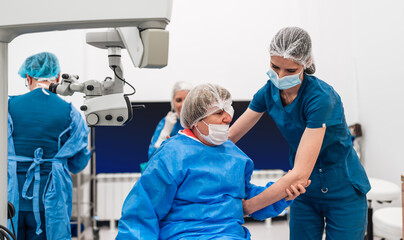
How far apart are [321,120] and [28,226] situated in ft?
5.26

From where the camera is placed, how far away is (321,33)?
12.7 ft

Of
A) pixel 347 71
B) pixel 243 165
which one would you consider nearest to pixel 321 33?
pixel 347 71

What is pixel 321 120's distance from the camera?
1507mm

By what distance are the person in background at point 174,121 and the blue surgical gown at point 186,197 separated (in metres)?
1.41

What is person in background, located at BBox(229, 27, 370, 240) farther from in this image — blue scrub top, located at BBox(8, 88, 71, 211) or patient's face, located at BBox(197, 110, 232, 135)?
blue scrub top, located at BBox(8, 88, 71, 211)

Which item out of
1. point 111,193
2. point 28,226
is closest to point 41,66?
point 28,226

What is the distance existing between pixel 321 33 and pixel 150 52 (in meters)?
3.33

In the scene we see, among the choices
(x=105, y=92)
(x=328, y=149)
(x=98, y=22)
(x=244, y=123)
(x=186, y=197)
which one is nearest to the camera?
(x=98, y=22)

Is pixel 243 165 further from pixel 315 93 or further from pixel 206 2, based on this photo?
pixel 206 2

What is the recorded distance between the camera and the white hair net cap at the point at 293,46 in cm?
154

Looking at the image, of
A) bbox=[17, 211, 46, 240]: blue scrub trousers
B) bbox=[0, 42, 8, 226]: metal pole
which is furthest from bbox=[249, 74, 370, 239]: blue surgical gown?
bbox=[17, 211, 46, 240]: blue scrub trousers

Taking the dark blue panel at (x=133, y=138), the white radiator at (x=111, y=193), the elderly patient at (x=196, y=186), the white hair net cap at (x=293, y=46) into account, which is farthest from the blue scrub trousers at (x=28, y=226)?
the dark blue panel at (x=133, y=138)

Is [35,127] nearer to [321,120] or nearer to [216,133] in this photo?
[216,133]

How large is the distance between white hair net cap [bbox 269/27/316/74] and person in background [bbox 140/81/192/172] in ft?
4.48
